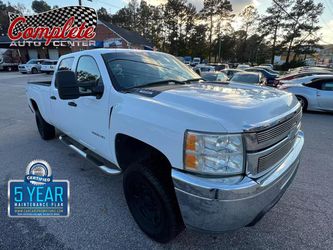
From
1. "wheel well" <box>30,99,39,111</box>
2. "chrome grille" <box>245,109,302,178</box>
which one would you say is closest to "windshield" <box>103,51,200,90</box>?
"chrome grille" <box>245,109,302,178</box>

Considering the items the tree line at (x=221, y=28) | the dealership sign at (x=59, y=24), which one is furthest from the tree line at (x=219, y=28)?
the dealership sign at (x=59, y=24)

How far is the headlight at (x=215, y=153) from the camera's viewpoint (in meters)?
1.60

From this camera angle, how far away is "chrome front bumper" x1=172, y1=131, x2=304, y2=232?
158cm

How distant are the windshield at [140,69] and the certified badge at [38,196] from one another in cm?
168

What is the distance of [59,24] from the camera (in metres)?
25.3

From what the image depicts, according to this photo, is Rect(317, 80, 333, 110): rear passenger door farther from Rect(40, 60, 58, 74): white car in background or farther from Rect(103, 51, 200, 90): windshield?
Rect(40, 60, 58, 74): white car in background

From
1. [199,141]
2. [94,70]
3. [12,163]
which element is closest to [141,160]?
[199,141]

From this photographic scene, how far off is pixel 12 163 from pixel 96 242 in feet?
8.77

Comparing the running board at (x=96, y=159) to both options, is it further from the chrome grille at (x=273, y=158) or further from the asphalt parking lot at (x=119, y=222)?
the chrome grille at (x=273, y=158)

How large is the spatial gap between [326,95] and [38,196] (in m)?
9.25

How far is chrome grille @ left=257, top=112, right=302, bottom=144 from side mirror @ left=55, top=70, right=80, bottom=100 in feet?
5.94

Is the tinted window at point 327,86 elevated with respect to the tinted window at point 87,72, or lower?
lower

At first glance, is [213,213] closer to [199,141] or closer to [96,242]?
[199,141]

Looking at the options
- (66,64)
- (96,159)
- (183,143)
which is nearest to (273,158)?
(183,143)
